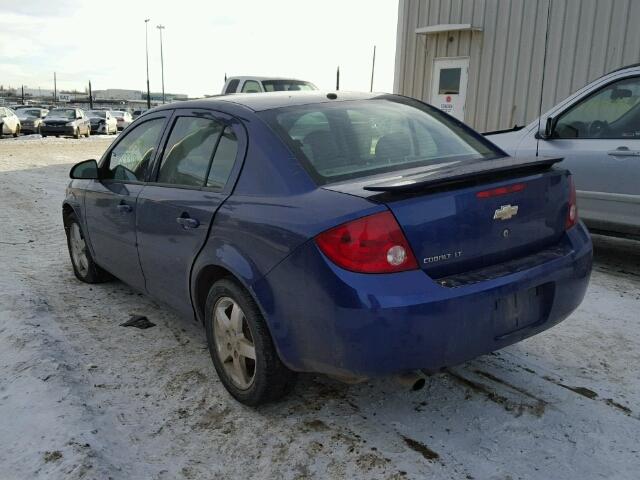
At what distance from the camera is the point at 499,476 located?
2457 mm

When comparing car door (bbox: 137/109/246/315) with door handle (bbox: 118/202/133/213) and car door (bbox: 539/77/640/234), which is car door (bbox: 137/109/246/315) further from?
car door (bbox: 539/77/640/234)

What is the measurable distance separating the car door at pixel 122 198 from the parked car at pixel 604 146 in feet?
12.5

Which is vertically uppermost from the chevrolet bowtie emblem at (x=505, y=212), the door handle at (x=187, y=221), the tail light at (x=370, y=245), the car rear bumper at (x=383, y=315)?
the chevrolet bowtie emblem at (x=505, y=212)

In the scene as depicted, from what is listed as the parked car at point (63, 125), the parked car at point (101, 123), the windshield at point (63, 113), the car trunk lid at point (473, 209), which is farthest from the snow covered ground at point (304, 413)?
the parked car at point (101, 123)

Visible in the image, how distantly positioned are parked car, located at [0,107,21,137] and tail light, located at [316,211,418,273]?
2855 centimetres

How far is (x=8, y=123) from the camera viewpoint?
2712 cm

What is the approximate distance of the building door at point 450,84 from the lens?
11586 mm

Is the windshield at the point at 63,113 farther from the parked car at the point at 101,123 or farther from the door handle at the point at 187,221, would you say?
the door handle at the point at 187,221

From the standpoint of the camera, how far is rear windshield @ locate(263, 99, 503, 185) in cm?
294

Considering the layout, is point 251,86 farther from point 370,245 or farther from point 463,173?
point 370,245

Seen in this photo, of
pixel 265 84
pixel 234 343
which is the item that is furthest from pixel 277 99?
pixel 265 84

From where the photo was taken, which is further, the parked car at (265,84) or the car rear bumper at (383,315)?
the parked car at (265,84)

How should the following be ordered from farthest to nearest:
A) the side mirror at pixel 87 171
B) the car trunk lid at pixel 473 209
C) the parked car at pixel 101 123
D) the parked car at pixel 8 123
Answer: the parked car at pixel 101 123 → the parked car at pixel 8 123 → the side mirror at pixel 87 171 → the car trunk lid at pixel 473 209

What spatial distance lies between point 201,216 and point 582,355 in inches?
95.3
